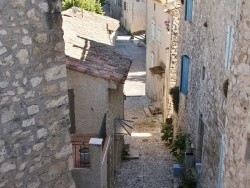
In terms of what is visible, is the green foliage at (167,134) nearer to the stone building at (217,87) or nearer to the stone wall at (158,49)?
the stone building at (217,87)

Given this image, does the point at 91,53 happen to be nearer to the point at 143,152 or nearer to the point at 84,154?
the point at 84,154

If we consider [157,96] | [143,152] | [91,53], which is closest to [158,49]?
[157,96]

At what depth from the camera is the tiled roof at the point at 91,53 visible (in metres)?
9.94

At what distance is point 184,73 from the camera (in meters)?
13.6

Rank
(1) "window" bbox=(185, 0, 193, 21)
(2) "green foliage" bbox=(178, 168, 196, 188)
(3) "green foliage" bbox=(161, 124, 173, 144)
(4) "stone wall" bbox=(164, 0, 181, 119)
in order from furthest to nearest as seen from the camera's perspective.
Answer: (4) "stone wall" bbox=(164, 0, 181, 119)
(3) "green foliage" bbox=(161, 124, 173, 144)
(1) "window" bbox=(185, 0, 193, 21)
(2) "green foliage" bbox=(178, 168, 196, 188)

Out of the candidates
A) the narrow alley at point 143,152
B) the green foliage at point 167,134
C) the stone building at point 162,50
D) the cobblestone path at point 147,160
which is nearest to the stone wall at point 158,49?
the stone building at point 162,50

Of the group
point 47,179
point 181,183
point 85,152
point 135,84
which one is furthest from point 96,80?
point 135,84

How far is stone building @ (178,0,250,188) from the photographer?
458 cm

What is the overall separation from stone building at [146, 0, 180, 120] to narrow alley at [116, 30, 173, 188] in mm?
803

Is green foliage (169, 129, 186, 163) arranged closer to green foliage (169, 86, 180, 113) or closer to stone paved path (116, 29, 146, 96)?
green foliage (169, 86, 180, 113)

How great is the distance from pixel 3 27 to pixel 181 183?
8.28 metres

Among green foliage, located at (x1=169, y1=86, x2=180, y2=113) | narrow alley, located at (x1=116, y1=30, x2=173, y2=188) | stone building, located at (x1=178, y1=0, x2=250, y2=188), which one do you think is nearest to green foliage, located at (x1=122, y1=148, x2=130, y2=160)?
narrow alley, located at (x1=116, y1=30, x2=173, y2=188)

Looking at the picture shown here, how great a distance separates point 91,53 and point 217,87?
3.77m

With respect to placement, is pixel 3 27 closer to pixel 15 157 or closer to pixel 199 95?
pixel 15 157
